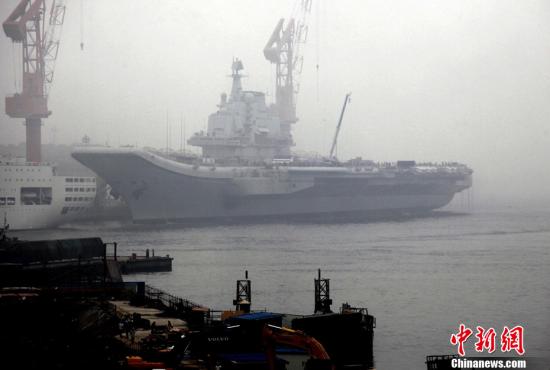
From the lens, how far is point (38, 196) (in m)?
54.5

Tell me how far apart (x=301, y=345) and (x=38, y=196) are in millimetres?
44935

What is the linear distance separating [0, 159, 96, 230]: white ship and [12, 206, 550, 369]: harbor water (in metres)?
1.61

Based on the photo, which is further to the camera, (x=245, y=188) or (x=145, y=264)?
(x=245, y=188)

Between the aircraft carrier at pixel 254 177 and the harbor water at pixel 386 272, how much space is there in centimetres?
269

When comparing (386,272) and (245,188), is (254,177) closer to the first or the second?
(245,188)

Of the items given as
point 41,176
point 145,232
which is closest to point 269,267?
point 145,232

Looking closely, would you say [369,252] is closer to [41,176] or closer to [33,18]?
[41,176]

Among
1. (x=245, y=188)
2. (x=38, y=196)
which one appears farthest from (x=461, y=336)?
(x=245, y=188)

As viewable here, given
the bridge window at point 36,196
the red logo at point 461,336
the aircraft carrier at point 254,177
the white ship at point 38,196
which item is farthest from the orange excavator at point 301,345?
the bridge window at point 36,196

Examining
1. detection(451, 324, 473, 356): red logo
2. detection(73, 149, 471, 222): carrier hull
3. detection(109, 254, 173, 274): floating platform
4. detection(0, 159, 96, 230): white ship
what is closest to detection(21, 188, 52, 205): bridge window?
detection(0, 159, 96, 230): white ship

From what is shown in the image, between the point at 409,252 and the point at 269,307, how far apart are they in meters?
16.8

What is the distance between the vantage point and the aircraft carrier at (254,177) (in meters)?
56.4

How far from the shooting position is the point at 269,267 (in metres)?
35.3

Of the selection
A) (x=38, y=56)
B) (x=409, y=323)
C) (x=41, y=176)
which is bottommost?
(x=409, y=323)
